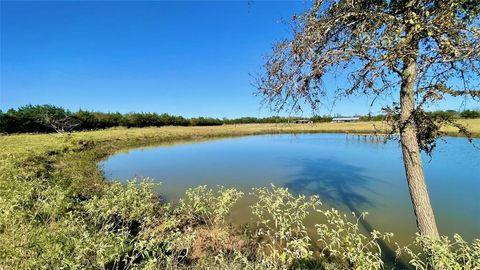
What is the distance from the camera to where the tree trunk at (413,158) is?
18.4ft

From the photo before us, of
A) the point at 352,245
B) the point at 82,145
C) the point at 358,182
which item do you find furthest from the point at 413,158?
the point at 82,145

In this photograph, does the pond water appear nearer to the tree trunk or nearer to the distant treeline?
the tree trunk

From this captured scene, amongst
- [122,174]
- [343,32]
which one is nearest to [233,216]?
[343,32]

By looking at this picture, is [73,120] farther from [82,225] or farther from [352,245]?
[352,245]

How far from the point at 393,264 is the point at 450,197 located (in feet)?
26.4

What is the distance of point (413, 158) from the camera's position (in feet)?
18.6

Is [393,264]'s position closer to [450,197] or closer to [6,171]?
[450,197]

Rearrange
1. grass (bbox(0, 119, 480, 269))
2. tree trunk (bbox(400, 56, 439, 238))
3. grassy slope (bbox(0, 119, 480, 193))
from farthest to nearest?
grassy slope (bbox(0, 119, 480, 193)) < tree trunk (bbox(400, 56, 439, 238)) < grass (bbox(0, 119, 480, 269))

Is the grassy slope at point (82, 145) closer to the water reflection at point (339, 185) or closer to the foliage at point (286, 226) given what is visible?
the foliage at point (286, 226)

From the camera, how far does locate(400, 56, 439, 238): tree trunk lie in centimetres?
560

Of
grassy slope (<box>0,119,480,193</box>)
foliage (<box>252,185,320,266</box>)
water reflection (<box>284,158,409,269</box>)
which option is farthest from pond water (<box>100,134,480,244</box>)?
foliage (<box>252,185,320,266</box>)

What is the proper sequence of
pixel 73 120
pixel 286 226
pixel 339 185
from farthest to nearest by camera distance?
pixel 73 120 → pixel 339 185 → pixel 286 226

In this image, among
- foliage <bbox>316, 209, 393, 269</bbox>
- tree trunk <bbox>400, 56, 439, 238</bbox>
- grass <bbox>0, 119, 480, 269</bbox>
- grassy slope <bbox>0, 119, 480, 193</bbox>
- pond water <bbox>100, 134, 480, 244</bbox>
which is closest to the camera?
foliage <bbox>316, 209, 393, 269</bbox>

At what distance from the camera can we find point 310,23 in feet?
18.9
